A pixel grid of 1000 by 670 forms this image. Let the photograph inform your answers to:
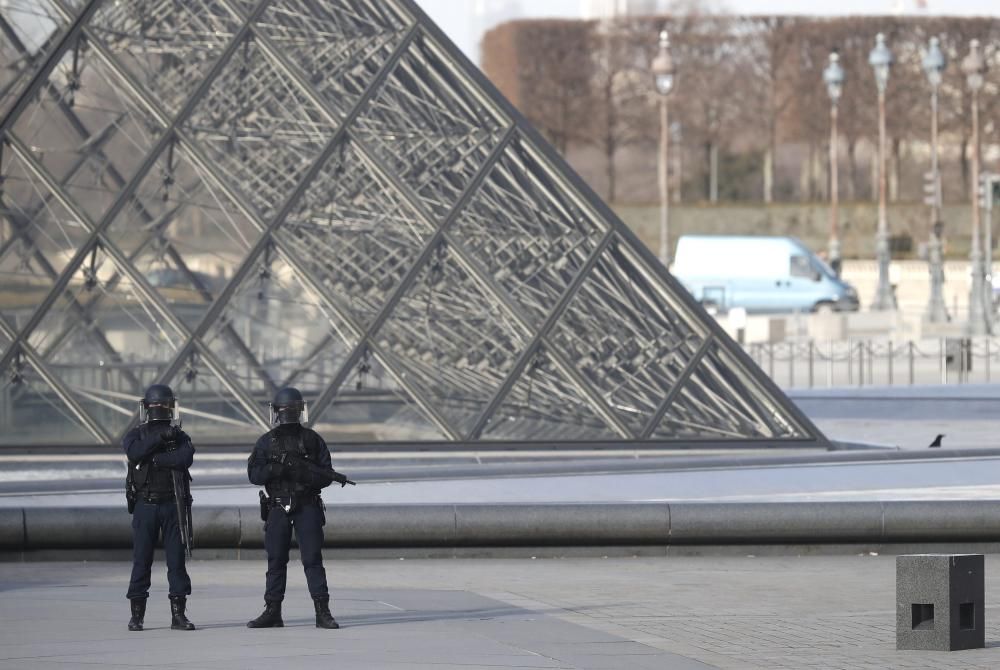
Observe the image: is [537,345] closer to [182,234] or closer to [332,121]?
[332,121]

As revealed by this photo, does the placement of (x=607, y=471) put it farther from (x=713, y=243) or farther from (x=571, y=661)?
(x=713, y=243)

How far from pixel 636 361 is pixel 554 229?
4.62ft

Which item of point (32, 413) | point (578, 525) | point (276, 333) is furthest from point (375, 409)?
point (578, 525)

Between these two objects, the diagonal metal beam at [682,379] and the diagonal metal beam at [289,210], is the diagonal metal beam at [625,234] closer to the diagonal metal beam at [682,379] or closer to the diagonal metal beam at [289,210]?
the diagonal metal beam at [682,379]

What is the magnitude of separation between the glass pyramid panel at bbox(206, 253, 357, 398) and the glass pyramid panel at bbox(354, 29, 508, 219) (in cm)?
148

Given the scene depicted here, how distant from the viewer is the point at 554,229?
1842 cm

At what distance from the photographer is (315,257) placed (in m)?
18.4

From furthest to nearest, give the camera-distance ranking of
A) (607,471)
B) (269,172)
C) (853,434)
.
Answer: (853,434)
(269,172)
(607,471)

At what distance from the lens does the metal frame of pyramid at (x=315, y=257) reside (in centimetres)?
1745

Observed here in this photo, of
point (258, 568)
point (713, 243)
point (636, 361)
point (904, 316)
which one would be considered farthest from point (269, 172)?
point (713, 243)

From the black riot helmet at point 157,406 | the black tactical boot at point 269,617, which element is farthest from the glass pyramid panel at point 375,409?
the black tactical boot at point 269,617

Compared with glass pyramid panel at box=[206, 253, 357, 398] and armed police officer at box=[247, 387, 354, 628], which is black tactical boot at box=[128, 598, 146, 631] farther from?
glass pyramid panel at box=[206, 253, 357, 398]

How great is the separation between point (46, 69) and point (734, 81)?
6484cm

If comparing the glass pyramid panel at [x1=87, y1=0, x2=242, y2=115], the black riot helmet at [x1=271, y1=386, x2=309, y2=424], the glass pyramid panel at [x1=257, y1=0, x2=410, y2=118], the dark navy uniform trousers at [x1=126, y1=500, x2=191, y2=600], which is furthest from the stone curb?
the glass pyramid panel at [x1=257, y1=0, x2=410, y2=118]
